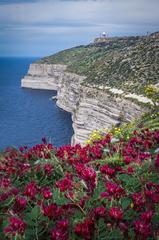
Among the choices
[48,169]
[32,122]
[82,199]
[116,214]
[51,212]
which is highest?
[116,214]

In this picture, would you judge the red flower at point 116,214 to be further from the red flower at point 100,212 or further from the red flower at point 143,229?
the red flower at point 143,229

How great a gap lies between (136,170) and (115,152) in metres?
1.83

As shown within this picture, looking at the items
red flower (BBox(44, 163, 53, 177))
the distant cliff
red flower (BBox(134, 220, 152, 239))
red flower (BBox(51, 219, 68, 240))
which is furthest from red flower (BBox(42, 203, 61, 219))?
the distant cliff

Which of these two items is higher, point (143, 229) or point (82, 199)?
point (143, 229)

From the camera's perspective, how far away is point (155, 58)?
10069cm

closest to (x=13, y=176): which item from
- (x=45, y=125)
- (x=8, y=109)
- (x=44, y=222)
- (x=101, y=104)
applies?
(x=44, y=222)

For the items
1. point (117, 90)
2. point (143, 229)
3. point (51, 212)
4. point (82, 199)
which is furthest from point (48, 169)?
point (117, 90)

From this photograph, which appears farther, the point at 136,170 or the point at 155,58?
the point at 155,58

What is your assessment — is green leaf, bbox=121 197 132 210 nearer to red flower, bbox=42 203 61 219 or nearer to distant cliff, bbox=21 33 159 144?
red flower, bbox=42 203 61 219

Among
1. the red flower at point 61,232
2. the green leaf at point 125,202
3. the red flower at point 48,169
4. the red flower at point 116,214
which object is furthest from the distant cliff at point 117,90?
the red flower at point 61,232

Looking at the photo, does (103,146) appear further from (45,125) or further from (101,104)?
(45,125)

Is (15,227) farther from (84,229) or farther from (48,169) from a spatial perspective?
(48,169)

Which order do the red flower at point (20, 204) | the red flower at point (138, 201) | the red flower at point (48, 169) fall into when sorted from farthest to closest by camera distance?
1. the red flower at point (48, 169)
2. the red flower at point (20, 204)
3. the red flower at point (138, 201)

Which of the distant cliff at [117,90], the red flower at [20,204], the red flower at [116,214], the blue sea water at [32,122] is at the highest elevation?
the red flower at [116,214]
